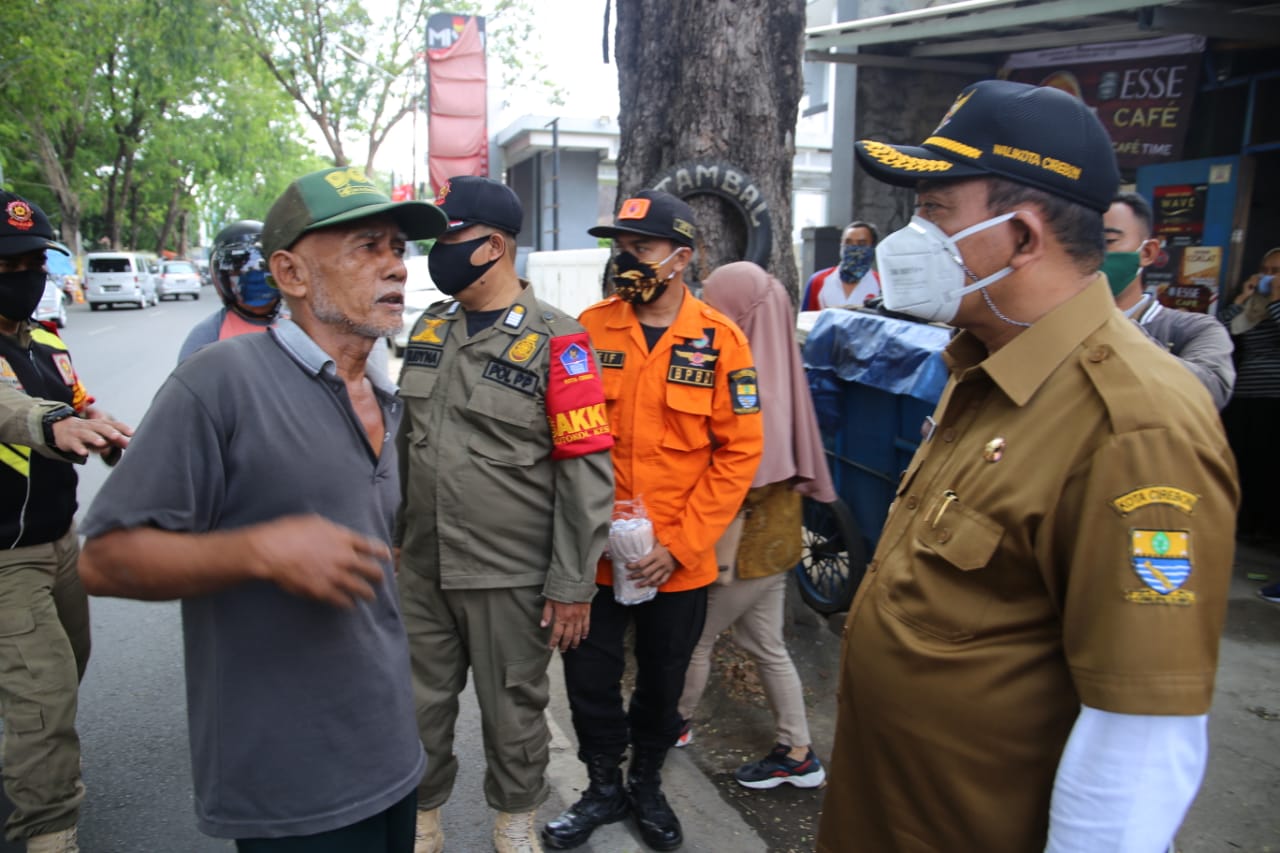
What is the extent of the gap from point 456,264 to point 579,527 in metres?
0.92

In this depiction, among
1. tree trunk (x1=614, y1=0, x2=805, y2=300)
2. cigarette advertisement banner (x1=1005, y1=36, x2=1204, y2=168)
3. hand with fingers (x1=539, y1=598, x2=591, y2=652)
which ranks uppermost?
cigarette advertisement banner (x1=1005, y1=36, x2=1204, y2=168)

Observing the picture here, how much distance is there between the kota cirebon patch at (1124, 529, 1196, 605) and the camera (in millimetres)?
1218

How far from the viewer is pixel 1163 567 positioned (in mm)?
1220

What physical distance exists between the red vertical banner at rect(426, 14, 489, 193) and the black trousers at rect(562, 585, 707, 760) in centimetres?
1341

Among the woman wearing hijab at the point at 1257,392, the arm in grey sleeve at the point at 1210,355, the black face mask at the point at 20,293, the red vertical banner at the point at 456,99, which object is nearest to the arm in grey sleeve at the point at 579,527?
the black face mask at the point at 20,293

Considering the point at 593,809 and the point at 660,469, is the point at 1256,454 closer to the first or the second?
the point at 660,469

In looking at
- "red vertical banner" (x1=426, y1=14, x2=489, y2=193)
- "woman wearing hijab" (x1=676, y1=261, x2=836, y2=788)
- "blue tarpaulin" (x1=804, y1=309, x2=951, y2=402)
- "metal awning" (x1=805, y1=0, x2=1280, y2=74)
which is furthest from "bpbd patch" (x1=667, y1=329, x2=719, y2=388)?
"red vertical banner" (x1=426, y1=14, x2=489, y2=193)

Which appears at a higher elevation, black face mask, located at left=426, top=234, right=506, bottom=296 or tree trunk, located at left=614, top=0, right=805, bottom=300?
tree trunk, located at left=614, top=0, right=805, bottom=300

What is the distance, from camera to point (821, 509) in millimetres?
4895

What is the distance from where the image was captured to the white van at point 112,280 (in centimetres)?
3003

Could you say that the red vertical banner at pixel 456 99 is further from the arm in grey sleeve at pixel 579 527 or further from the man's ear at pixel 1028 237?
the man's ear at pixel 1028 237

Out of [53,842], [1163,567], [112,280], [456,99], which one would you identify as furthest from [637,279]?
[112,280]

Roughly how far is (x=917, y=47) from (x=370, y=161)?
25.7m

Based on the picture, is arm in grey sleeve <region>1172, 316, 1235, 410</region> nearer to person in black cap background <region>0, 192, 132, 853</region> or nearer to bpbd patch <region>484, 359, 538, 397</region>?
bpbd patch <region>484, 359, 538, 397</region>
